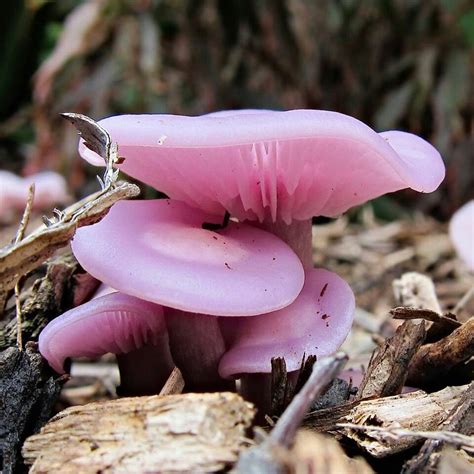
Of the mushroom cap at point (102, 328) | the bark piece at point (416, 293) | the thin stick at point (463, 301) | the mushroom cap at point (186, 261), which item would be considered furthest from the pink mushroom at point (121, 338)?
the thin stick at point (463, 301)

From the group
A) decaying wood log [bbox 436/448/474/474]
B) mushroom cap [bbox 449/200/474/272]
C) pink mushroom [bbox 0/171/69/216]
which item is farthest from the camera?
pink mushroom [bbox 0/171/69/216]

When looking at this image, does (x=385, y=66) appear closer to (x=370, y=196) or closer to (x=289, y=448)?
(x=370, y=196)

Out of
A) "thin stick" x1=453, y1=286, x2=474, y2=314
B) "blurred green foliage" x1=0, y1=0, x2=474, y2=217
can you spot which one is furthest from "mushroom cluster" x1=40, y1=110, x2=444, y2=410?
"blurred green foliage" x1=0, y1=0, x2=474, y2=217

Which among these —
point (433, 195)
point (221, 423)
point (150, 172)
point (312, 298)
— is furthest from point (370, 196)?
point (433, 195)

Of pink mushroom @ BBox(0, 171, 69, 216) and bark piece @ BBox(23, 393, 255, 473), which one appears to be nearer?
bark piece @ BBox(23, 393, 255, 473)

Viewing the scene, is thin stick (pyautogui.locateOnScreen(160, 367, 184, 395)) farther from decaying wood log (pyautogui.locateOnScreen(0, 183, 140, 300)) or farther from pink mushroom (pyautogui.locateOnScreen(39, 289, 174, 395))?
decaying wood log (pyautogui.locateOnScreen(0, 183, 140, 300))
